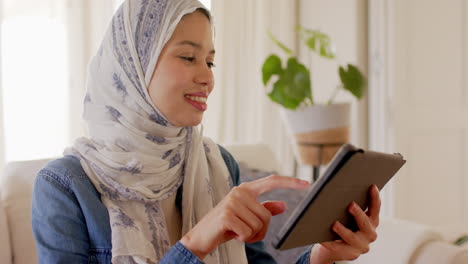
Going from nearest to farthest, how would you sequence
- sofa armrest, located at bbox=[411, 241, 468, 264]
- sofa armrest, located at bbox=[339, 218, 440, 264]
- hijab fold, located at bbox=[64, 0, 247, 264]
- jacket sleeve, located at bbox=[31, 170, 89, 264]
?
jacket sleeve, located at bbox=[31, 170, 89, 264] → hijab fold, located at bbox=[64, 0, 247, 264] → sofa armrest, located at bbox=[411, 241, 468, 264] → sofa armrest, located at bbox=[339, 218, 440, 264]

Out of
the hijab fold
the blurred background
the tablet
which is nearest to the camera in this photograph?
the tablet

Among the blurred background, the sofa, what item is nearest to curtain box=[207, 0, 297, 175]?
the blurred background

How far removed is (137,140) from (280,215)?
69cm

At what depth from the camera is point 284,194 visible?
5.59ft

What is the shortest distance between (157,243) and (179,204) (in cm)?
Result: 16

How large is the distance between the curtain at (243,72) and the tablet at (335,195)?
Answer: 2.39 meters

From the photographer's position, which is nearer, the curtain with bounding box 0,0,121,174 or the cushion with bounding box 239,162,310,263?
the cushion with bounding box 239,162,310,263

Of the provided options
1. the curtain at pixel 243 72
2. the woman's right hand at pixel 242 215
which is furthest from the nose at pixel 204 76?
the curtain at pixel 243 72

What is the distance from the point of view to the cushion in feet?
5.05

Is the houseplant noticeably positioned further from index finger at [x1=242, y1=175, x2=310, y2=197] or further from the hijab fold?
index finger at [x1=242, y1=175, x2=310, y2=197]

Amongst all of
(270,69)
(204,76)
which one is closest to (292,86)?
(270,69)

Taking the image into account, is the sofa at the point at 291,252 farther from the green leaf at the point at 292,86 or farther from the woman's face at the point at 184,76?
the green leaf at the point at 292,86

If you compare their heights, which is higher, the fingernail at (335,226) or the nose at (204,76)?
the nose at (204,76)

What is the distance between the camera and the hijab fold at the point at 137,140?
107 centimetres
